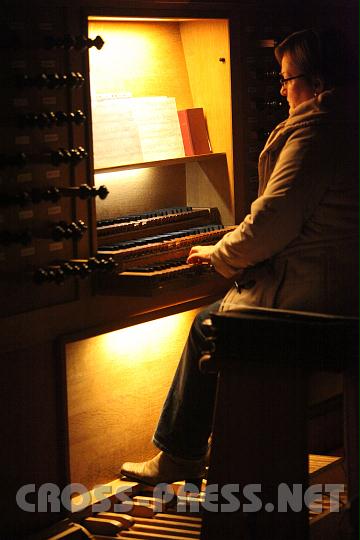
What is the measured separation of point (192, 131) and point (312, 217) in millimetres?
1181

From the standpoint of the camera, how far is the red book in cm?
461

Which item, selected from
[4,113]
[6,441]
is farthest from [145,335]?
[4,113]

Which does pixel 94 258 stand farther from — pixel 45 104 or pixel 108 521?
pixel 108 521

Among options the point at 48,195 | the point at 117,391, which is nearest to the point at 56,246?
the point at 48,195

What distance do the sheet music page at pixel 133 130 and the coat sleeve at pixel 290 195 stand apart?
809 mm

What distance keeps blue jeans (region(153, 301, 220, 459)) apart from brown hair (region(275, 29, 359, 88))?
3.13ft

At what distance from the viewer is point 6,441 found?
3713 millimetres

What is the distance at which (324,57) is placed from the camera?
12.3 feet

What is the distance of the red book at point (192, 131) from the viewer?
4.61 meters

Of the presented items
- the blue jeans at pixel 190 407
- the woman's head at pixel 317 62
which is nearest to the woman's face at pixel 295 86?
the woman's head at pixel 317 62

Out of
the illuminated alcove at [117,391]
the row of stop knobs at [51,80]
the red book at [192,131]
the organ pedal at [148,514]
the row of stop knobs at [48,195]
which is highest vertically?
the row of stop knobs at [51,80]

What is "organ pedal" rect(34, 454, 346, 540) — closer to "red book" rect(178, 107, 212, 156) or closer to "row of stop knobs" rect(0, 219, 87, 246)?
"row of stop knobs" rect(0, 219, 87, 246)

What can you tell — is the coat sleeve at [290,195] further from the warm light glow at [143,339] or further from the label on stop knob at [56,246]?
the warm light glow at [143,339]

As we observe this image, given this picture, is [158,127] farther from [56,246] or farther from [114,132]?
[56,246]
